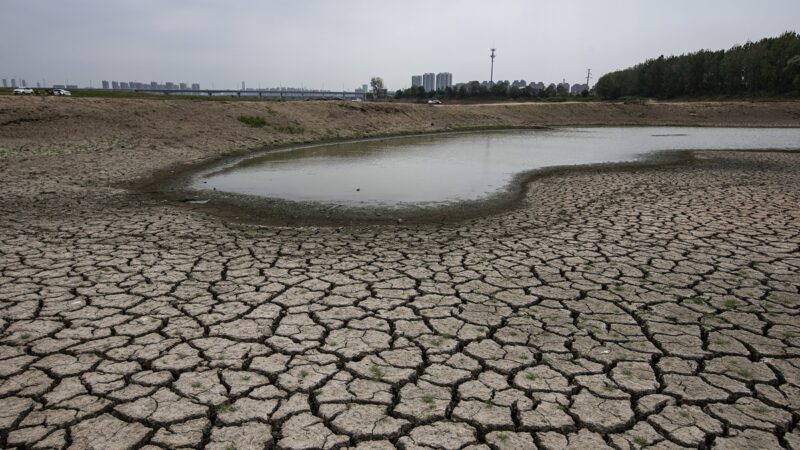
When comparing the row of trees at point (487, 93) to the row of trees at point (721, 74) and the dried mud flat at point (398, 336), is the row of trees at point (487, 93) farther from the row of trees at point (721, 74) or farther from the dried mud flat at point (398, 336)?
the dried mud flat at point (398, 336)

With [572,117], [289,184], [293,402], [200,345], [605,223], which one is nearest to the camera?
[293,402]

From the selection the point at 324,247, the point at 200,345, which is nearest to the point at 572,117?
the point at 324,247

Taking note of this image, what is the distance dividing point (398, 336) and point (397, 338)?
0.11 feet

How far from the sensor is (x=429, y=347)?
3738mm

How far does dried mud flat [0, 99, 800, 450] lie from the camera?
283cm

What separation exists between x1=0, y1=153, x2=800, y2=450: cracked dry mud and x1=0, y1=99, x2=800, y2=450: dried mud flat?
0.06ft

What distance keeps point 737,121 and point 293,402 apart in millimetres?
50158

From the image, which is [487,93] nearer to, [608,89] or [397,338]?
[608,89]

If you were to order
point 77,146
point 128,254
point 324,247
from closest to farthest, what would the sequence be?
point 128,254 < point 324,247 < point 77,146

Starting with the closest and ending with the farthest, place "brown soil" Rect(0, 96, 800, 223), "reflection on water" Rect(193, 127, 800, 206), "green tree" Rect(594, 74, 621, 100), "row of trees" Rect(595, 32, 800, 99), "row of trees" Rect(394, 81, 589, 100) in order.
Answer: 1. "reflection on water" Rect(193, 127, 800, 206)
2. "brown soil" Rect(0, 96, 800, 223)
3. "row of trees" Rect(595, 32, 800, 99)
4. "row of trees" Rect(394, 81, 589, 100)
5. "green tree" Rect(594, 74, 621, 100)

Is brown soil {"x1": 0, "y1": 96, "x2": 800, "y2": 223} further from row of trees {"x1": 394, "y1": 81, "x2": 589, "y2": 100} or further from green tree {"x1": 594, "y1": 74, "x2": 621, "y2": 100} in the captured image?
green tree {"x1": 594, "y1": 74, "x2": 621, "y2": 100}

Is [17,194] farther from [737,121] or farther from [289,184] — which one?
[737,121]

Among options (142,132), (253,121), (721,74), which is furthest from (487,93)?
(142,132)

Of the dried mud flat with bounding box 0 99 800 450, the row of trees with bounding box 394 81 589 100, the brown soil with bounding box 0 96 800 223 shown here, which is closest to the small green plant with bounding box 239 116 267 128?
the brown soil with bounding box 0 96 800 223
